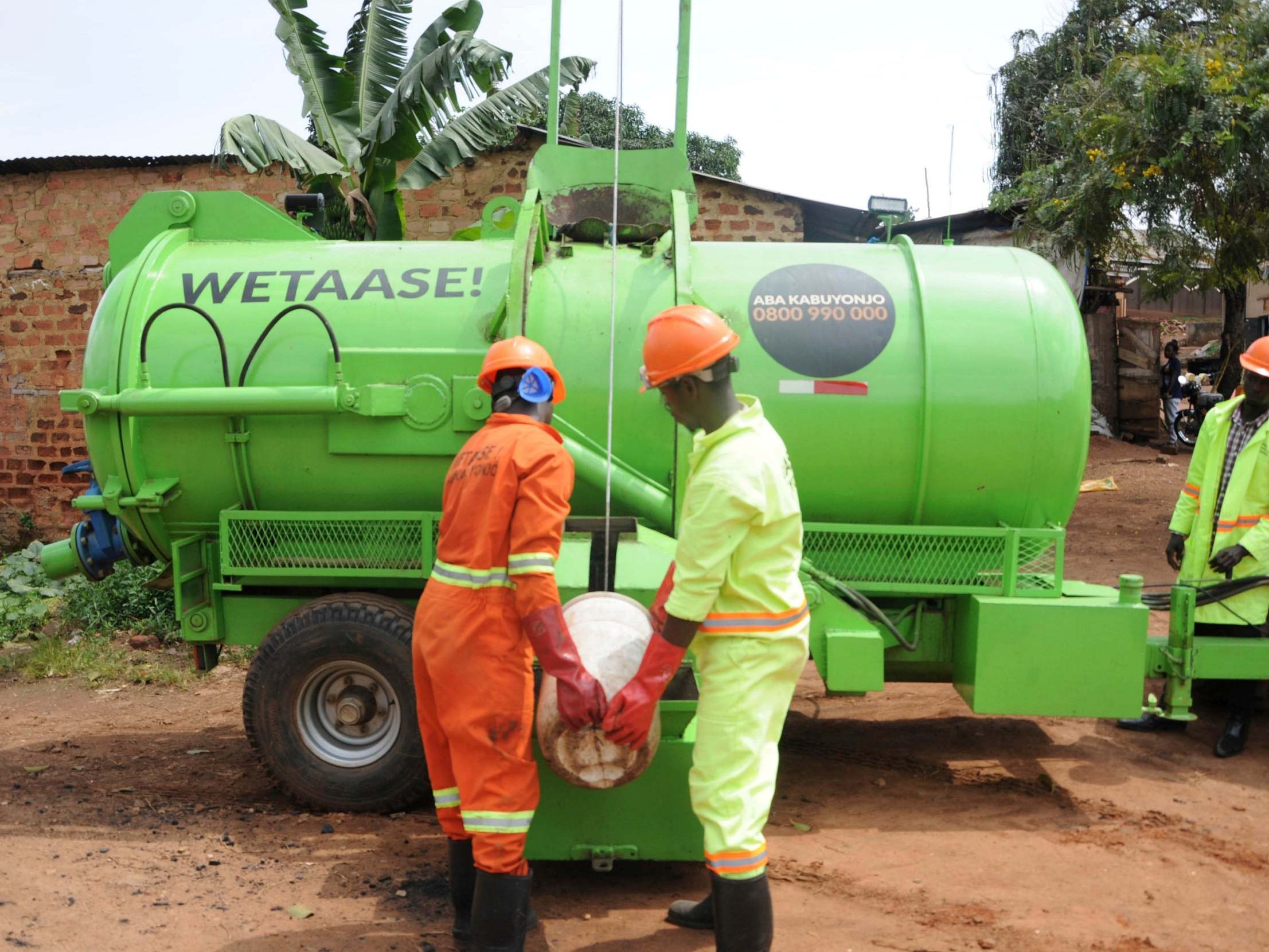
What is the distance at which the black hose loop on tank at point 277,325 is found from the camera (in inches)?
187

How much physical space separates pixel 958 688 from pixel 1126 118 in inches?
265

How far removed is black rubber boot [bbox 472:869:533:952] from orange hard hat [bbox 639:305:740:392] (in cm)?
146

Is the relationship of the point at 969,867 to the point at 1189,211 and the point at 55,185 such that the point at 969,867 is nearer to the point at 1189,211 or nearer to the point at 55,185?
the point at 1189,211

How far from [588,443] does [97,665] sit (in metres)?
4.57

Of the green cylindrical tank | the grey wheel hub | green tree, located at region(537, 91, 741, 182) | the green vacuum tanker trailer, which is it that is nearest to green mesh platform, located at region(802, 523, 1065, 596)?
the green vacuum tanker trailer

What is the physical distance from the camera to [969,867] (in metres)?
4.24

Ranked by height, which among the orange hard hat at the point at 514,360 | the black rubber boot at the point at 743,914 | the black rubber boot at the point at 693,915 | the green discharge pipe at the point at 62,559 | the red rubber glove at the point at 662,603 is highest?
the orange hard hat at the point at 514,360

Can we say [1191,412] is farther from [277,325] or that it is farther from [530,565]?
[530,565]

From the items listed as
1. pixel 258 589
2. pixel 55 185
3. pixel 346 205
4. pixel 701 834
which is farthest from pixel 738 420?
pixel 55 185

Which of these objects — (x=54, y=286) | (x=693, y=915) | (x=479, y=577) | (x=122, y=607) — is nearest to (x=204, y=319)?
(x=479, y=577)

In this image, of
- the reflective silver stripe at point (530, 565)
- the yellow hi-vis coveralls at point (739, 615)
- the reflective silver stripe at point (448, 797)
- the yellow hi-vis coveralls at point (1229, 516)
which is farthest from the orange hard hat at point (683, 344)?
the yellow hi-vis coveralls at point (1229, 516)

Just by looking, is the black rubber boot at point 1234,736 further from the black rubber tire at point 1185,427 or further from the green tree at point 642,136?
the green tree at point 642,136

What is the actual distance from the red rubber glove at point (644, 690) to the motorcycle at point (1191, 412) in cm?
1584

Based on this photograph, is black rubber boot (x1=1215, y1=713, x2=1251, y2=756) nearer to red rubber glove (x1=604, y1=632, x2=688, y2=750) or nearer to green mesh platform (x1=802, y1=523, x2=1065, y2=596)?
green mesh platform (x1=802, y1=523, x2=1065, y2=596)
